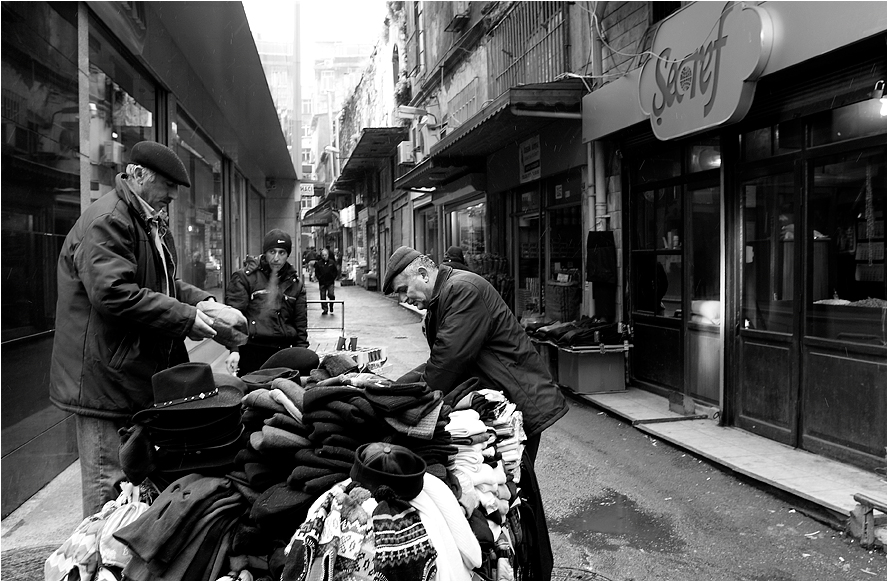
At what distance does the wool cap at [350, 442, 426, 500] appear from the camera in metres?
1.91

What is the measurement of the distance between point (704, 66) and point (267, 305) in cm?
447

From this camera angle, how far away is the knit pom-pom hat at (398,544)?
1.84m

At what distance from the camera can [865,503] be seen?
172 inches

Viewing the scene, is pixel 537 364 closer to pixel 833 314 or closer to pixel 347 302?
pixel 833 314

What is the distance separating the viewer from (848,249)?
5.59 m

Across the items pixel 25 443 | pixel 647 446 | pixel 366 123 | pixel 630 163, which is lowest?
pixel 647 446

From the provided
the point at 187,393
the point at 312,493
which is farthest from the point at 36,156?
the point at 312,493

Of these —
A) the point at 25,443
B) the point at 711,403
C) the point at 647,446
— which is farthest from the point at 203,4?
the point at 711,403

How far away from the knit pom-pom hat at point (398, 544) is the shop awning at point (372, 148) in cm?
2181

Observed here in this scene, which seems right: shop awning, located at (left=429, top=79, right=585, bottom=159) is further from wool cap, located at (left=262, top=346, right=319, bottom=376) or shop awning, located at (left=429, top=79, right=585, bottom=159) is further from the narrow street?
wool cap, located at (left=262, top=346, right=319, bottom=376)

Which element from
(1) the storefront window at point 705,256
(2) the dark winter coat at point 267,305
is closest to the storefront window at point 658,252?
(1) the storefront window at point 705,256

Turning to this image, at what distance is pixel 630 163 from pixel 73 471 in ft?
23.3

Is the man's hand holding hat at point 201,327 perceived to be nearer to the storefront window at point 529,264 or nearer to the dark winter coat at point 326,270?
the storefront window at point 529,264

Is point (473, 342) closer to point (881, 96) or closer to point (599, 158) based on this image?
point (881, 96)
